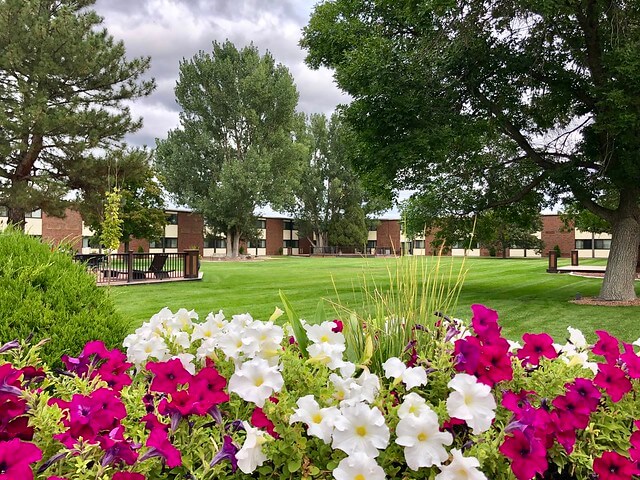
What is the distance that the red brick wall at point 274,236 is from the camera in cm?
6072

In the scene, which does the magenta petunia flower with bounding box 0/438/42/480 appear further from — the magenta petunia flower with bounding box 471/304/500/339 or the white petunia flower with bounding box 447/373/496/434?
the magenta petunia flower with bounding box 471/304/500/339

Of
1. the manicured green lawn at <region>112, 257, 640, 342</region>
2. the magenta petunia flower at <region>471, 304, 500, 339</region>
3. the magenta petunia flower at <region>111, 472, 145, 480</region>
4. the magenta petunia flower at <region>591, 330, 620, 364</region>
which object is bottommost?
the manicured green lawn at <region>112, 257, 640, 342</region>

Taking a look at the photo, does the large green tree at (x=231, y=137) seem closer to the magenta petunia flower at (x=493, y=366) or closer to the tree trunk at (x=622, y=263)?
the tree trunk at (x=622, y=263)

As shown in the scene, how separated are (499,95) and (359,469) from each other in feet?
42.9

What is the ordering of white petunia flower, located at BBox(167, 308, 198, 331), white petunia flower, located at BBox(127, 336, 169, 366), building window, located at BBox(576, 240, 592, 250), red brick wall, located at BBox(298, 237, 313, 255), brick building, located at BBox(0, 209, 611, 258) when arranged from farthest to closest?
red brick wall, located at BBox(298, 237, 313, 255) → building window, located at BBox(576, 240, 592, 250) → brick building, located at BBox(0, 209, 611, 258) → white petunia flower, located at BBox(167, 308, 198, 331) → white petunia flower, located at BBox(127, 336, 169, 366)

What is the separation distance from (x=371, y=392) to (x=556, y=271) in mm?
27152

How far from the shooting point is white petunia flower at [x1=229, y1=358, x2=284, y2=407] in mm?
1795

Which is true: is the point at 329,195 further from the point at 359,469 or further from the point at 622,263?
the point at 359,469

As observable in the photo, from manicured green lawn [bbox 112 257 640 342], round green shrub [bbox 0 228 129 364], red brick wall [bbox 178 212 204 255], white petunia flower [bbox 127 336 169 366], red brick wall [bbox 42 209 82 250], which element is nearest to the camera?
white petunia flower [bbox 127 336 169 366]

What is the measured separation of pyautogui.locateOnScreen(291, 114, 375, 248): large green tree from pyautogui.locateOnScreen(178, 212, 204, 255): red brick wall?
9.76 meters

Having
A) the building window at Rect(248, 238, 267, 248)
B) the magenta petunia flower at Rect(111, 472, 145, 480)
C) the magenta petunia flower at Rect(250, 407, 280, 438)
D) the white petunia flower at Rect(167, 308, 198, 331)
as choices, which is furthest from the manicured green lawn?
the building window at Rect(248, 238, 267, 248)

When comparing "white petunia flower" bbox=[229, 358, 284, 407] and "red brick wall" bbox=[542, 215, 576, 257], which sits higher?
"red brick wall" bbox=[542, 215, 576, 257]

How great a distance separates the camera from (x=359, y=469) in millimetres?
1494

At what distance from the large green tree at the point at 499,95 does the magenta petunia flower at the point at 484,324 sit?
999 centimetres
